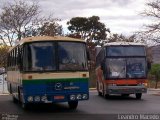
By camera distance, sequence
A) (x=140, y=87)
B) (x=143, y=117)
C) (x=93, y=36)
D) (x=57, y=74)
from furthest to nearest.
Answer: (x=93, y=36)
(x=140, y=87)
(x=57, y=74)
(x=143, y=117)

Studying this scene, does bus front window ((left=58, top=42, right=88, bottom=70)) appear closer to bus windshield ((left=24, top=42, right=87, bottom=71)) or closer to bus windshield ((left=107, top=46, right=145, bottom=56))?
bus windshield ((left=24, top=42, right=87, bottom=71))

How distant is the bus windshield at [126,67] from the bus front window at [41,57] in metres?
9.14

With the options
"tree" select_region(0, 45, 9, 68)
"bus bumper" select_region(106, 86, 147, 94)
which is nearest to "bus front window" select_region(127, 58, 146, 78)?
"bus bumper" select_region(106, 86, 147, 94)

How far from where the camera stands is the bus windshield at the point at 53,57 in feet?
64.1

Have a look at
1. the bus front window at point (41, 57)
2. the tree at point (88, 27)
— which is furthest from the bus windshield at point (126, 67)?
the tree at point (88, 27)

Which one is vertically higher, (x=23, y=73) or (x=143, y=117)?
(x=23, y=73)

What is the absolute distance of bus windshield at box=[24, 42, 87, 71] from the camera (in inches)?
769

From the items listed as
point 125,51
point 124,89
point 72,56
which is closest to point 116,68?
point 125,51

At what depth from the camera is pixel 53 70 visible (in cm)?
1952

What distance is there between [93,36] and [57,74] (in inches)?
2165

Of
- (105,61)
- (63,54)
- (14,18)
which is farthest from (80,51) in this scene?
(14,18)

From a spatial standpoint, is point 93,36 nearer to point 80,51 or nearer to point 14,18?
point 14,18

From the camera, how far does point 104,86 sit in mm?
29359

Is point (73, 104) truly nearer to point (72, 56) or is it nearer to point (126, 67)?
point (72, 56)
